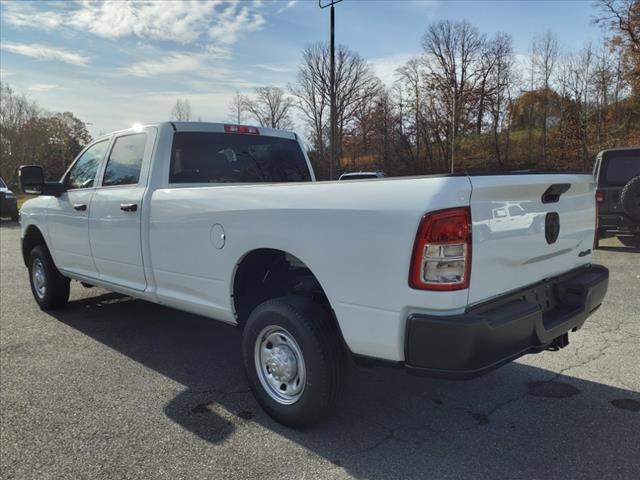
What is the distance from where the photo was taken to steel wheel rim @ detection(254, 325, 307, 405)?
3023 mm

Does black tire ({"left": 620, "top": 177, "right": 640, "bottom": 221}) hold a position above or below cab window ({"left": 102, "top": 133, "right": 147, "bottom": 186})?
below

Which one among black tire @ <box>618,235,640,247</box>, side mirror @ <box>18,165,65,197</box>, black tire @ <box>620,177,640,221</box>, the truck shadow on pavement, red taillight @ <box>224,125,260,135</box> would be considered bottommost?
the truck shadow on pavement

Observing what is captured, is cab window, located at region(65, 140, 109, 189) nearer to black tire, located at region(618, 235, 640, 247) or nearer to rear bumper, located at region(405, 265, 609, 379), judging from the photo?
rear bumper, located at region(405, 265, 609, 379)

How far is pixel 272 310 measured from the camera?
3033mm

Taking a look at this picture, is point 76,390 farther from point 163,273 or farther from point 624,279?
point 624,279

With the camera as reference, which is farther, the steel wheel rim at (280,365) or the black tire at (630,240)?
the black tire at (630,240)

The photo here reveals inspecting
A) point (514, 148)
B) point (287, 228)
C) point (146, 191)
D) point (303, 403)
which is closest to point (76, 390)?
point (146, 191)

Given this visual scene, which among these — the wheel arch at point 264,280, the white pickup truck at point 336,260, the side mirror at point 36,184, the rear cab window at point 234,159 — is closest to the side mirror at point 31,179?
the side mirror at point 36,184

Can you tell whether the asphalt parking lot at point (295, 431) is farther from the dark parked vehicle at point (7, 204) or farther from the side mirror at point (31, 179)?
the dark parked vehicle at point (7, 204)

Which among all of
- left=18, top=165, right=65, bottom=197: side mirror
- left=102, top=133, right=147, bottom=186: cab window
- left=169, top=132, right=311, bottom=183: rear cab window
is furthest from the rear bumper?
left=18, top=165, right=65, bottom=197: side mirror

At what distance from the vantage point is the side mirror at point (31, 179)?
17.3 feet

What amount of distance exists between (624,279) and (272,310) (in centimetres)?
593

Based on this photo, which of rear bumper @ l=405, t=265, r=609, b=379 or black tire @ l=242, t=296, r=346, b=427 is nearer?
rear bumper @ l=405, t=265, r=609, b=379

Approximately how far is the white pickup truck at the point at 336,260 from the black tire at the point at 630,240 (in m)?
8.09
